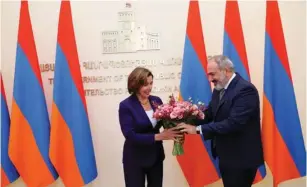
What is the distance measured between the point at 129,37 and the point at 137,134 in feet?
3.83

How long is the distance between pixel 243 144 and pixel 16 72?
202cm

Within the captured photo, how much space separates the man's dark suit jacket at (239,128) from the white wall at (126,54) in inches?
38.7

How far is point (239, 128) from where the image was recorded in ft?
7.02

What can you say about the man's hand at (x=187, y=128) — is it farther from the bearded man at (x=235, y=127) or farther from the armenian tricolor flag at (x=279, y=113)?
the armenian tricolor flag at (x=279, y=113)

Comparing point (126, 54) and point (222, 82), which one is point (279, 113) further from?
point (126, 54)

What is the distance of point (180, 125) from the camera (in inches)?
91.4

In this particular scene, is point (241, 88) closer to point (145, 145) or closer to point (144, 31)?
point (145, 145)

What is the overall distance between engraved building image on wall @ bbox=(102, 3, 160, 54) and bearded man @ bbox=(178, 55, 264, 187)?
98 centimetres

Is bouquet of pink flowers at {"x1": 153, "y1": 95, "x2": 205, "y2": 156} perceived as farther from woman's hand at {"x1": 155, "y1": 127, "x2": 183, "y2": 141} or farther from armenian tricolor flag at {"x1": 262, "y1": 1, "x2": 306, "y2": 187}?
armenian tricolor flag at {"x1": 262, "y1": 1, "x2": 306, "y2": 187}

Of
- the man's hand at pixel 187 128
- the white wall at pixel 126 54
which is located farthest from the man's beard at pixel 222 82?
the white wall at pixel 126 54

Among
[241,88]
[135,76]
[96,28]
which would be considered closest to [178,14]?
[96,28]

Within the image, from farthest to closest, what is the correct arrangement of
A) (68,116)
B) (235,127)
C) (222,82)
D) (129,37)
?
(129,37)
(68,116)
(222,82)
(235,127)

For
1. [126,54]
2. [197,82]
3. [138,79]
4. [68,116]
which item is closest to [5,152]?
[68,116]

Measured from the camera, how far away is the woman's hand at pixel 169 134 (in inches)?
90.8
